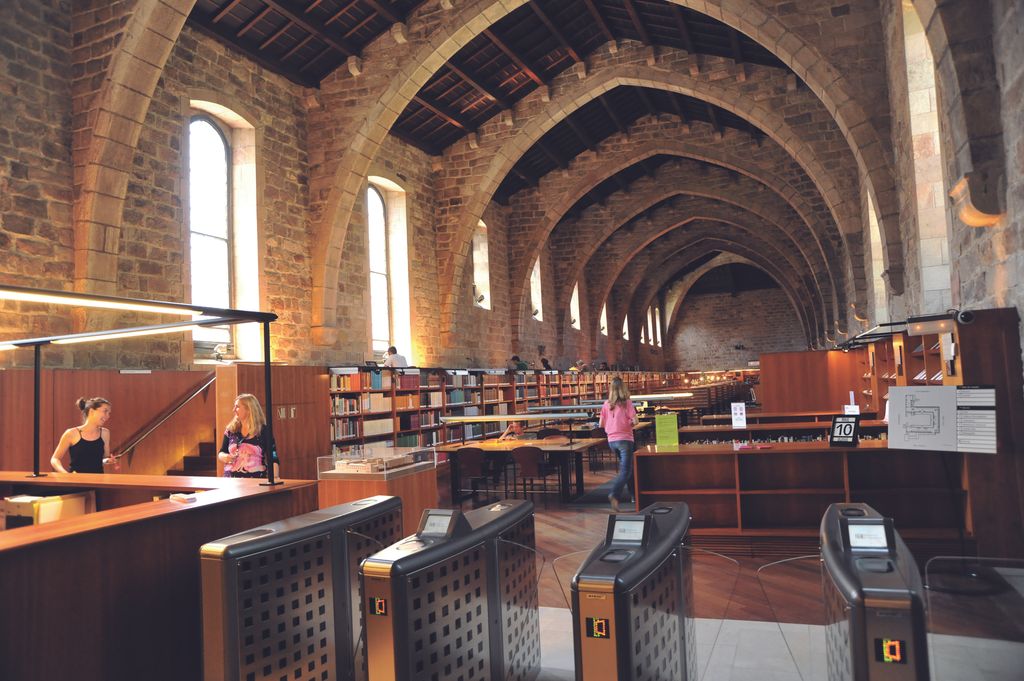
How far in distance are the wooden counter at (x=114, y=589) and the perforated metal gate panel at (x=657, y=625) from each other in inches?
67.7

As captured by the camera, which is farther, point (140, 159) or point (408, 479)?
point (140, 159)

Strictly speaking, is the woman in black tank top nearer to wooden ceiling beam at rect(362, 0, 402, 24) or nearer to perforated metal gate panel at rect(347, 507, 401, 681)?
perforated metal gate panel at rect(347, 507, 401, 681)

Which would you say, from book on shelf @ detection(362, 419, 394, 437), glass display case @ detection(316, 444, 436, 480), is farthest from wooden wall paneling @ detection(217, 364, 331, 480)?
glass display case @ detection(316, 444, 436, 480)

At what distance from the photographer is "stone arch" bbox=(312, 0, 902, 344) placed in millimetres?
7426

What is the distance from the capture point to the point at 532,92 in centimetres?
1192

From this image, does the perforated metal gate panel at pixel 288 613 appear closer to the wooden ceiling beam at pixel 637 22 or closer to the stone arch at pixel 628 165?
the wooden ceiling beam at pixel 637 22

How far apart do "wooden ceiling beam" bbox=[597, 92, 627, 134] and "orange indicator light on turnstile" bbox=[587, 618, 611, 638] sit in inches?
469

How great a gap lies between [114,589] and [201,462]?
16.9 feet

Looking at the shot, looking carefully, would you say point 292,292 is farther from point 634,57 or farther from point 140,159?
point 634,57

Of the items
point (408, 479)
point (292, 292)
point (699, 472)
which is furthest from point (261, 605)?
point (292, 292)

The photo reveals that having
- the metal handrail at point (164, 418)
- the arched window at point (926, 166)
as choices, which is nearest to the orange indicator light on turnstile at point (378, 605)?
the metal handrail at point (164, 418)

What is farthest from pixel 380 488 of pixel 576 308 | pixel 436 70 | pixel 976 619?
pixel 576 308

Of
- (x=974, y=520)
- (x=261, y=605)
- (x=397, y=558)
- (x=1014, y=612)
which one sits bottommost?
(x=1014, y=612)

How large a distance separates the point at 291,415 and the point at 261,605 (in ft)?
17.8
